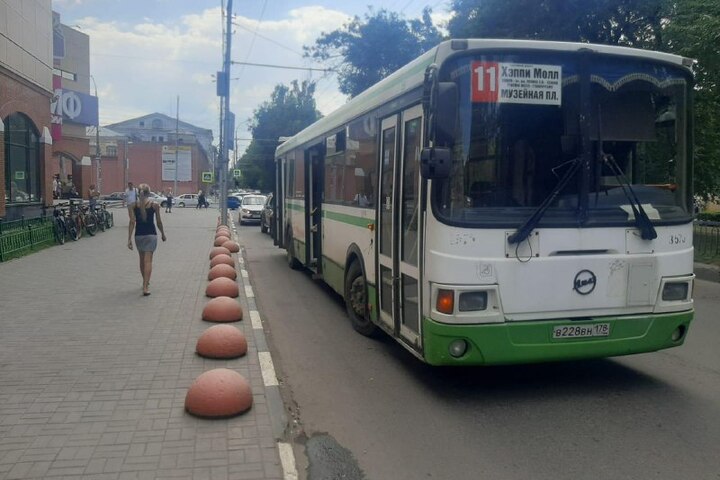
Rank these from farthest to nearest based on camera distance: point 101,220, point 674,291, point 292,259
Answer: point 101,220 → point 292,259 → point 674,291

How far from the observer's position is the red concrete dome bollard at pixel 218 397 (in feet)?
16.5

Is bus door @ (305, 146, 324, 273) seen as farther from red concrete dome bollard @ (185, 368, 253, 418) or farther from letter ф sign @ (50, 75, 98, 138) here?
letter ф sign @ (50, 75, 98, 138)

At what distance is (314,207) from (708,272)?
870 cm

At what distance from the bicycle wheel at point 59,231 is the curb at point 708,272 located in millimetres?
17051

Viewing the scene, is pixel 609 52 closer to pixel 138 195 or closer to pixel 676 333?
pixel 676 333

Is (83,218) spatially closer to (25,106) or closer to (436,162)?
(25,106)

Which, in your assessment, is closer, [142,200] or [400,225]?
[400,225]

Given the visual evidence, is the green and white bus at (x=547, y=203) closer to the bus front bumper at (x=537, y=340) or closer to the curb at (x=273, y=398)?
the bus front bumper at (x=537, y=340)

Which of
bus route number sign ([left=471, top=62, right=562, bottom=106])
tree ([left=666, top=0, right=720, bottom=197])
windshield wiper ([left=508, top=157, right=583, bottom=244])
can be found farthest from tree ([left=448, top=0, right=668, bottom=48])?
windshield wiper ([left=508, top=157, right=583, bottom=244])

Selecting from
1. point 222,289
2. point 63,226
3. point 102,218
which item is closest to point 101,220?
point 102,218

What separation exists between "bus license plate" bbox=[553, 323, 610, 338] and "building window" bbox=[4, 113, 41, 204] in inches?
758

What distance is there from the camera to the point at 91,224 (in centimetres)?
2336

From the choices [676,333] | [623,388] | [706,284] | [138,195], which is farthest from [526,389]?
[706,284]

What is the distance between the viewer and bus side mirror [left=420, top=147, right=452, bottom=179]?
16.8ft
